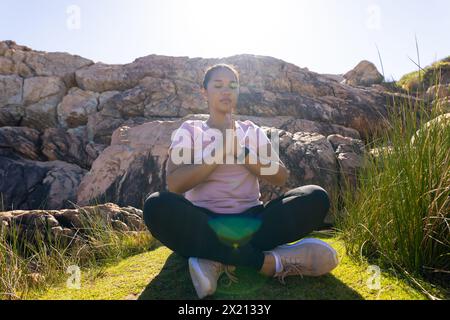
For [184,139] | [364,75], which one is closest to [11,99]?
[184,139]

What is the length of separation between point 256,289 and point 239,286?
0.37 feet

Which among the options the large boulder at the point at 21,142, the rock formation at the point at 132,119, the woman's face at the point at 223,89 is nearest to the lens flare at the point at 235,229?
the woman's face at the point at 223,89

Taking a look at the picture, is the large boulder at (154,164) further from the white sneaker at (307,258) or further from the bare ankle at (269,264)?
the bare ankle at (269,264)

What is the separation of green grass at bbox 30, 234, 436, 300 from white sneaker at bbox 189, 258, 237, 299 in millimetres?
70

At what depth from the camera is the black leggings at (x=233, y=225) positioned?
2.02 metres

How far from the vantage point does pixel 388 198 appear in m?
2.03

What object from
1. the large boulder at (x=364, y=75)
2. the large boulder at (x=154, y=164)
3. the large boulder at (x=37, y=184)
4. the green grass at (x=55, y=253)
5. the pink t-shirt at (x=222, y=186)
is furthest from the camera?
the large boulder at (x=364, y=75)

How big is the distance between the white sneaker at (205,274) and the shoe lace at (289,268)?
0.29 meters

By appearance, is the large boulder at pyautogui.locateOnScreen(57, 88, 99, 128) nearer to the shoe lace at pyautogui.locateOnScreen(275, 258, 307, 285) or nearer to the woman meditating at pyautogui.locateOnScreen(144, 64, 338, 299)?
the woman meditating at pyautogui.locateOnScreen(144, 64, 338, 299)

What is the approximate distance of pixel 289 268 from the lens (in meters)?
2.03

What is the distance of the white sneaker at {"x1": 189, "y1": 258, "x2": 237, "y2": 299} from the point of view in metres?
1.86
